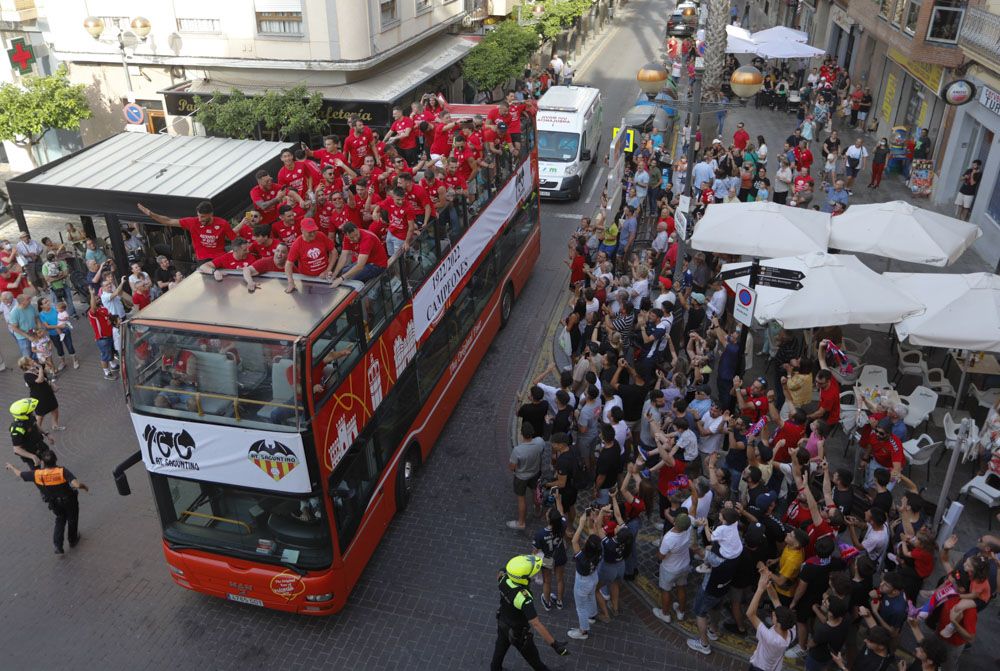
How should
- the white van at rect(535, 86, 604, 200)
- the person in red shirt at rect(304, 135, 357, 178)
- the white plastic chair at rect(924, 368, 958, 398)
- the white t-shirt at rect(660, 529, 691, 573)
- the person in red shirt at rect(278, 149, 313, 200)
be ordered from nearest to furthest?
the white t-shirt at rect(660, 529, 691, 573), the white plastic chair at rect(924, 368, 958, 398), the person in red shirt at rect(278, 149, 313, 200), the person in red shirt at rect(304, 135, 357, 178), the white van at rect(535, 86, 604, 200)

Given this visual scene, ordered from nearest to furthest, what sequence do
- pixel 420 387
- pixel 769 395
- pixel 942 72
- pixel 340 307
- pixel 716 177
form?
pixel 340 307 → pixel 769 395 → pixel 420 387 → pixel 716 177 → pixel 942 72

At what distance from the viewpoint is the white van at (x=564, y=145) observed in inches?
888

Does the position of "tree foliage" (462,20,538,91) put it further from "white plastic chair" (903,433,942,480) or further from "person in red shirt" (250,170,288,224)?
"white plastic chair" (903,433,942,480)

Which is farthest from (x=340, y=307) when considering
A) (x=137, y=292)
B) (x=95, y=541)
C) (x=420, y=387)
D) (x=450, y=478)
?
(x=137, y=292)

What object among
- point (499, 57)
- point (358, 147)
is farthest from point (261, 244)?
point (499, 57)

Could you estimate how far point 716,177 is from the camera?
18.1 metres

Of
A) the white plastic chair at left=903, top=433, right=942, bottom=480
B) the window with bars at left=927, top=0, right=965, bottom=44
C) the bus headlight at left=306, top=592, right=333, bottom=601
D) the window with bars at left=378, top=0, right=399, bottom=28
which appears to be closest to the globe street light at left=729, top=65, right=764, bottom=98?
the white plastic chair at left=903, top=433, right=942, bottom=480

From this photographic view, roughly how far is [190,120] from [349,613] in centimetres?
1881

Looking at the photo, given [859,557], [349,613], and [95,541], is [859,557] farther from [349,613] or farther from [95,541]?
[95,541]

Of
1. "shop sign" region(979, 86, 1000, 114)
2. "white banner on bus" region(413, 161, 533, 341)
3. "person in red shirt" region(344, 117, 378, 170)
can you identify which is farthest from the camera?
"shop sign" region(979, 86, 1000, 114)

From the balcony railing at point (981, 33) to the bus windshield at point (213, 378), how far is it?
17.7 metres

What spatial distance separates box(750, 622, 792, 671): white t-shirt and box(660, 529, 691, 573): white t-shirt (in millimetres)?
1226

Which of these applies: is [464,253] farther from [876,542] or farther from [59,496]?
[876,542]

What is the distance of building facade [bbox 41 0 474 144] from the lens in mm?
23219
